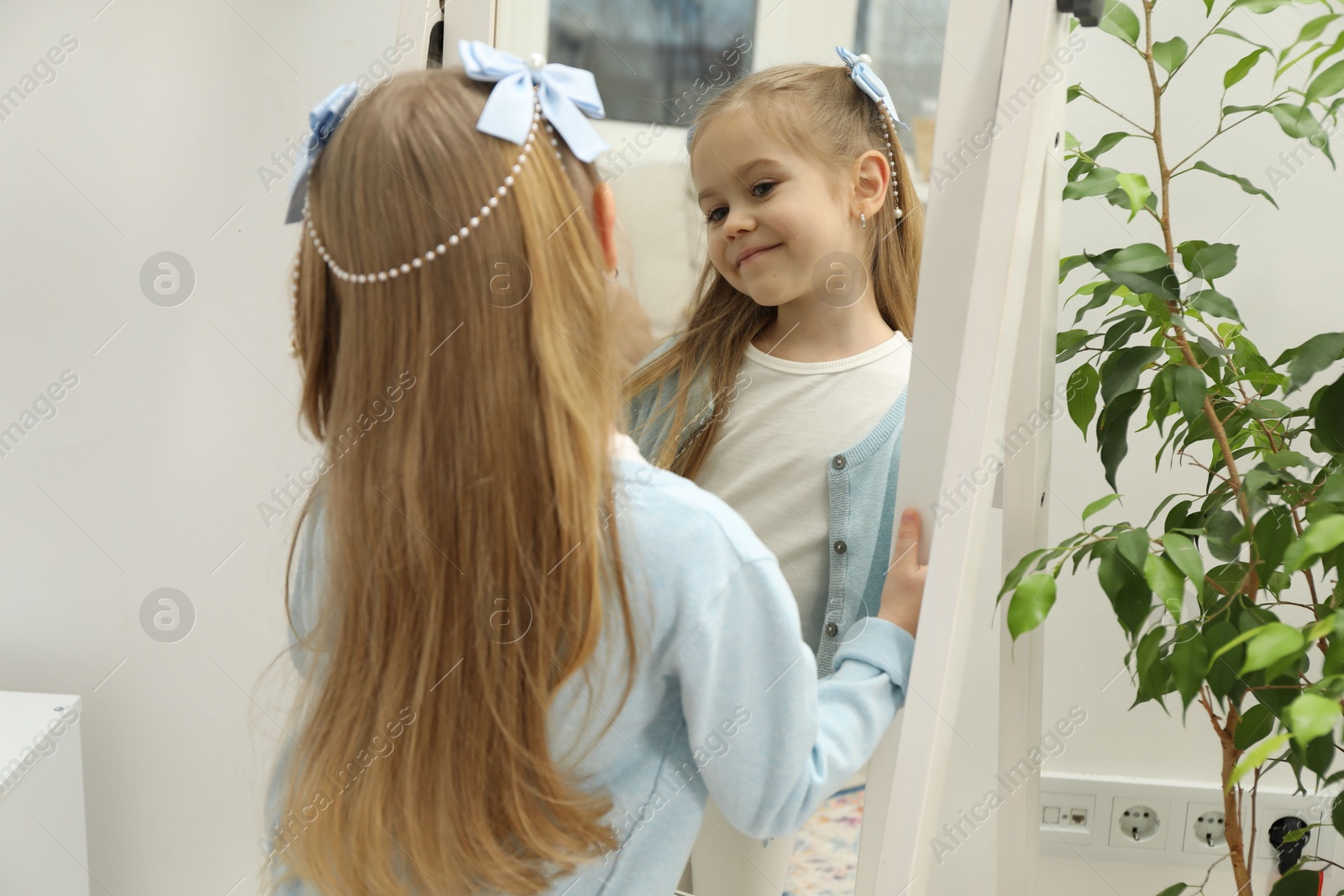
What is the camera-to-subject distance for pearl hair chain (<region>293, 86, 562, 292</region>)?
2.22ft

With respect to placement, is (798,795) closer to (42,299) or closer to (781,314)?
(781,314)

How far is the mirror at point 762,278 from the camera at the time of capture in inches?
36.0

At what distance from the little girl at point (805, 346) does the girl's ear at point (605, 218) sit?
0.63 ft

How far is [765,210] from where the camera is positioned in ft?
3.03

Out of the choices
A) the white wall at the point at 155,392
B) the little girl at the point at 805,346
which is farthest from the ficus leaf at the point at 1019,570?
the white wall at the point at 155,392

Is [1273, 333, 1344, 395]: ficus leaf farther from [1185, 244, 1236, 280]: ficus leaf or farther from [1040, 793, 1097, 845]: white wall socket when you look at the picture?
[1040, 793, 1097, 845]: white wall socket

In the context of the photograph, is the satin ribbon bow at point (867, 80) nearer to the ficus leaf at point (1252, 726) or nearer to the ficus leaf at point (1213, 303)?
the ficus leaf at point (1213, 303)

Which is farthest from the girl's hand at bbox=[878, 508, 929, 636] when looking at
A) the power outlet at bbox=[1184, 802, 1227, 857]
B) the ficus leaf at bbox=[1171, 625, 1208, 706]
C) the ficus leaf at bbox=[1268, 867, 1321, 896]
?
the power outlet at bbox=[1184, 802, 1227, 857]

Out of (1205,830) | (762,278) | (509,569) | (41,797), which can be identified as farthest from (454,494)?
(1205,830)

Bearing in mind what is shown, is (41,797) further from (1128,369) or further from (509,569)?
(1128,369)

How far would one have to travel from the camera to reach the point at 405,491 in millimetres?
707

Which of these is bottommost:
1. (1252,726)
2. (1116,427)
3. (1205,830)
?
(1205,830)

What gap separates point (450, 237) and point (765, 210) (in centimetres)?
34

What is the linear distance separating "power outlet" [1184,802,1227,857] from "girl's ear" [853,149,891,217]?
0.97 meters
